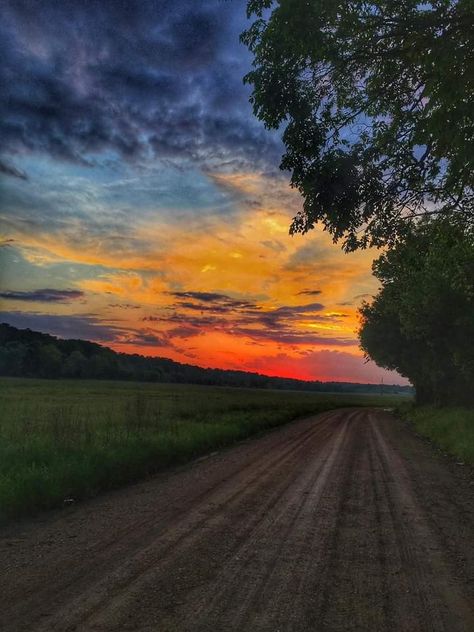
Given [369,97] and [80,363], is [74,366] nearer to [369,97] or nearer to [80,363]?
[80,363]

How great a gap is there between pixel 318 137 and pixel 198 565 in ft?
25.1

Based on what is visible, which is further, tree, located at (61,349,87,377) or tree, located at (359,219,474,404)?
tree, located at (61,349,87,377)

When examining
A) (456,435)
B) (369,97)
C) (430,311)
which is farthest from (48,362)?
(369,97)

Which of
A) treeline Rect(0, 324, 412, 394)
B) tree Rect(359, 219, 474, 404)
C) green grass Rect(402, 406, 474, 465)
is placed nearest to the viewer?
tree Rect(359, 219, 474, 404)

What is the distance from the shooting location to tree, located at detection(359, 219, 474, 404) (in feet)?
44.9

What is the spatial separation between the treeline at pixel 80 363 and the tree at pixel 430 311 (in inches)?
4267

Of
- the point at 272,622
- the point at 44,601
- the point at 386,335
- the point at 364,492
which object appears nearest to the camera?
the point at 272,622

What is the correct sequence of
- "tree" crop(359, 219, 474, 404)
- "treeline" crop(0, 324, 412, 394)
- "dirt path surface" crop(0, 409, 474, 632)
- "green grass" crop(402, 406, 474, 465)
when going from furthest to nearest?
1. "treeline" crop(0, 324, 412, 394)
2. "green grass" crop(402, 406, 474, 465)
3. "tree" crop(359, 219, 474, 404)
4. "dirt path surface" crop(0, 409, 474, 632)

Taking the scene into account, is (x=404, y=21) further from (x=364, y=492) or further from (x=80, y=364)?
(x=80, y=364)

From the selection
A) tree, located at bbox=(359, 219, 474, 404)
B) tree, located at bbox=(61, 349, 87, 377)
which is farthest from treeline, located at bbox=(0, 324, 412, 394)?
tree, located at bbox=(359, 219, 474, 404)

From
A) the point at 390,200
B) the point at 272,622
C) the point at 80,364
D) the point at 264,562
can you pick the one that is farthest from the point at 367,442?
the point at 80,364

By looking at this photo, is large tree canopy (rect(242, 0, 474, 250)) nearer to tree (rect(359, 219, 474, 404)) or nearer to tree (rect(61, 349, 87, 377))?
tree (rect(359, 219, 474, 404))

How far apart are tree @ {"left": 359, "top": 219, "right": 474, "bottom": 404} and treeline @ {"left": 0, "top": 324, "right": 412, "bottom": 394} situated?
108393 mm

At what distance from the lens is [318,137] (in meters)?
9.59
